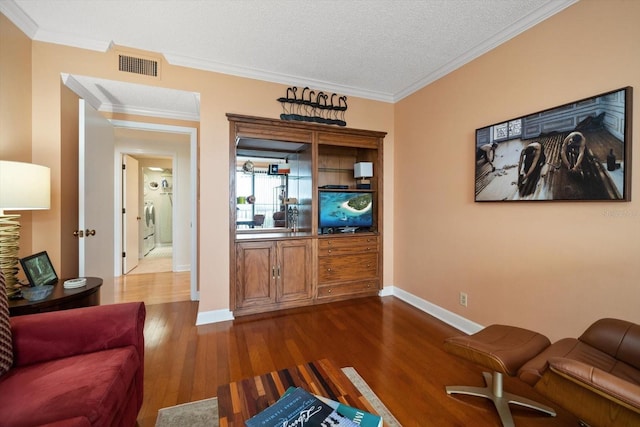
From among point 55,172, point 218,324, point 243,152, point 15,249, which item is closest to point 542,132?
point 243,152

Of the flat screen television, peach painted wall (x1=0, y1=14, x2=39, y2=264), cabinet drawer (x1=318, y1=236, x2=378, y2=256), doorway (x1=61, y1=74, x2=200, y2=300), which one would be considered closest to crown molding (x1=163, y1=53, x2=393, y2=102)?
doorway (x1=61, y1=74, x2=200, y2=300)

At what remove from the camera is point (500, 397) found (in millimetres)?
1600

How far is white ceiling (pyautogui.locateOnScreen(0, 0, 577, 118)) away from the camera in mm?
1982

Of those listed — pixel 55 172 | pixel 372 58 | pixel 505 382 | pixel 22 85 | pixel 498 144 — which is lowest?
pixel 505 382

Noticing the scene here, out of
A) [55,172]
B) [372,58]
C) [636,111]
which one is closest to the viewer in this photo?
[636,111]

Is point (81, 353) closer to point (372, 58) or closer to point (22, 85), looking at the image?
point (22, 85)

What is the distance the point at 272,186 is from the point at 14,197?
240 centimetres

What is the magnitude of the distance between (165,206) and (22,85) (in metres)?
6.41

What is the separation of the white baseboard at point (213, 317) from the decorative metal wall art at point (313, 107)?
231cm

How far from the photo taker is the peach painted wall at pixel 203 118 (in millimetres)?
2312

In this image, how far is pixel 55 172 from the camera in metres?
2.33

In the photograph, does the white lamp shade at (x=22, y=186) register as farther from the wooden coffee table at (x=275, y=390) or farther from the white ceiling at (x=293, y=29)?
the wooden coffee table at (x=275, y=390)

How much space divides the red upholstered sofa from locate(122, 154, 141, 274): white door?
13.1 ft

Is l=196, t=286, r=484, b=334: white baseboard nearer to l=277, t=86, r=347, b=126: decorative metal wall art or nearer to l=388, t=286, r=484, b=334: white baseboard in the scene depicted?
l=388, t=286, r=484, b=334: white baseboard
